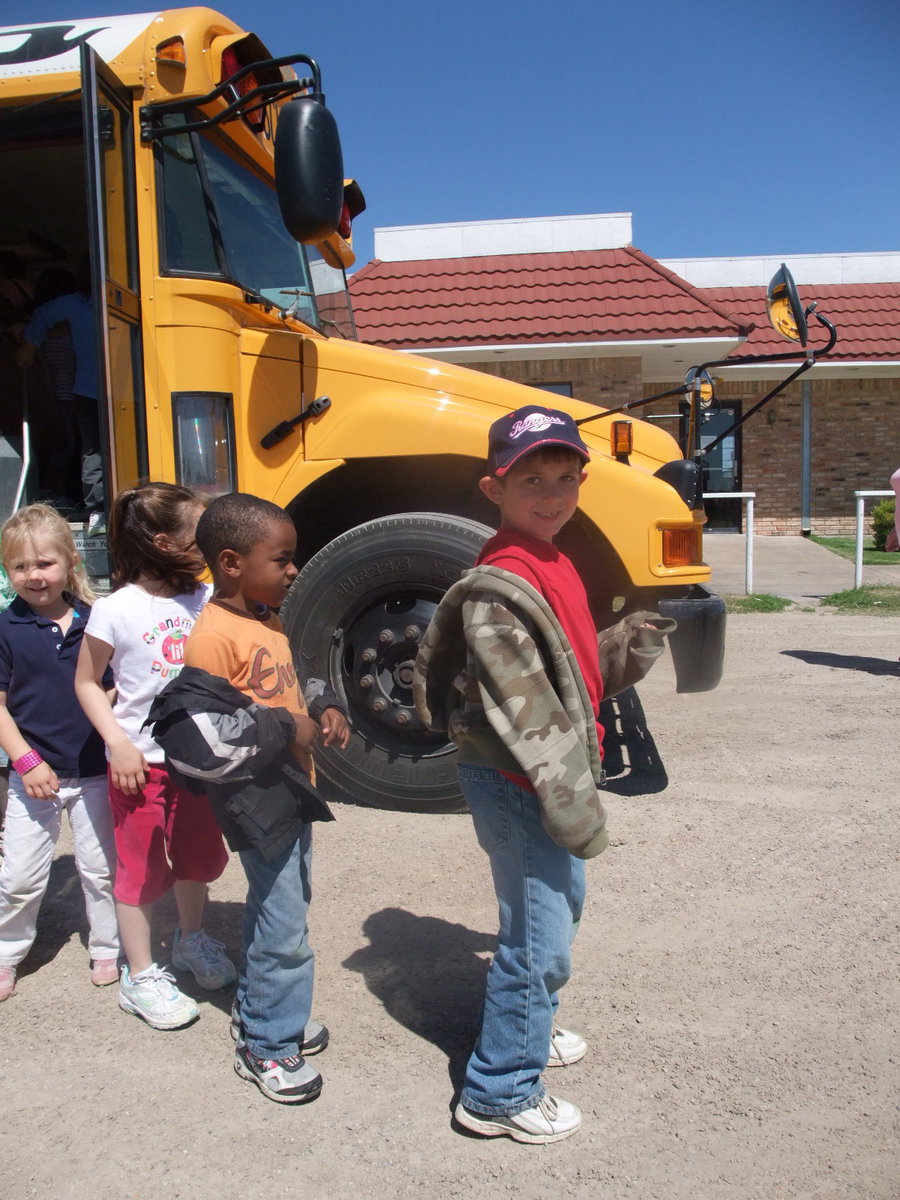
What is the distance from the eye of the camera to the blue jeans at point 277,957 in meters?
2.02

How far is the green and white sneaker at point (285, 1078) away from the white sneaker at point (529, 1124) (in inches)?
13.1

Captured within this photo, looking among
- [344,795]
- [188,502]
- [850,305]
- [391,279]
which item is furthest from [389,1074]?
[850,305]

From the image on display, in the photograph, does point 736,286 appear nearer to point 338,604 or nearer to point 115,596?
point 338,604

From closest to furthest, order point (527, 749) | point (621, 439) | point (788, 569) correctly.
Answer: point (527, 749)
point (621, 439)
point (788, 569)

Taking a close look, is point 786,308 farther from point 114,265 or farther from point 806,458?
point 806,458

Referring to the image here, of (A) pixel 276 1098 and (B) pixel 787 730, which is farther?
(B) pixel 787 730

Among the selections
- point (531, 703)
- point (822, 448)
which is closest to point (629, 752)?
point (531, 703)

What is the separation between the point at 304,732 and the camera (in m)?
2.00

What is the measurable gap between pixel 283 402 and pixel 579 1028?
2.49 meters

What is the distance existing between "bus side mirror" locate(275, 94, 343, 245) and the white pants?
1.94 m

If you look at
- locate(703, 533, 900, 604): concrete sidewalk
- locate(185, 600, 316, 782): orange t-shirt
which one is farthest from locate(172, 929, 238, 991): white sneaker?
locate(703, 533, 900, 604): concrete sidewalk

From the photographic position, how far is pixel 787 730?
4.83m

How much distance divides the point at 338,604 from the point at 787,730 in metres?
2.54

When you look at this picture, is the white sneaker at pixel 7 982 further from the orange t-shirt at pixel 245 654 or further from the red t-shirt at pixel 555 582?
the red t-shirt at pixel 555 582
